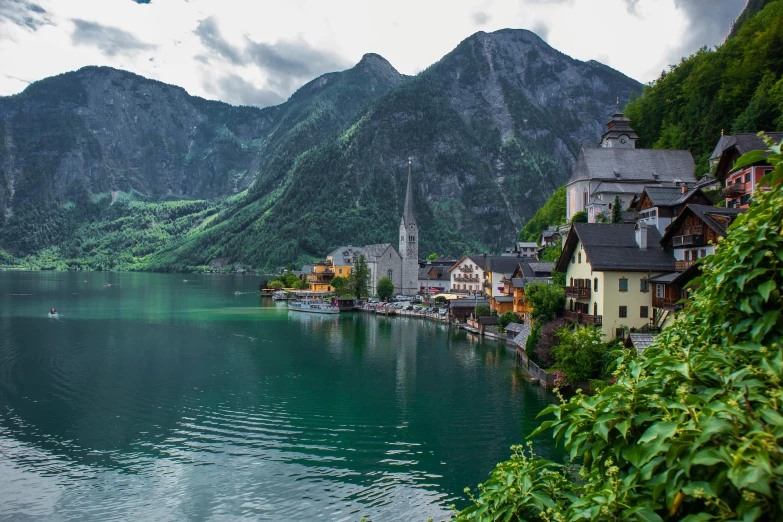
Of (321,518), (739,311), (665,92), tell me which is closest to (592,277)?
(321,518)

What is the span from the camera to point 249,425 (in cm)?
3198

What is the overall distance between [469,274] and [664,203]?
57195mm

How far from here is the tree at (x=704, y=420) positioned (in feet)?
14.3

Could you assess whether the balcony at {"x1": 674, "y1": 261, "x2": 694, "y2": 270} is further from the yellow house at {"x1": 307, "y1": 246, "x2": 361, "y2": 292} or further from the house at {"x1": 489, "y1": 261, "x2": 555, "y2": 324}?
the yellow house at {"x1": 307, "y1": 246, "x2": 361, "y2": 292}

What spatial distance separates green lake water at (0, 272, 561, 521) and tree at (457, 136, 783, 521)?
17.1 meters

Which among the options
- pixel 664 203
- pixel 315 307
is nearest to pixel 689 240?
pixel 664 203

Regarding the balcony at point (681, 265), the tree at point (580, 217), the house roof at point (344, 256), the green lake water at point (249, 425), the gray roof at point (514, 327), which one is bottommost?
the green lake water at point (249, 425)

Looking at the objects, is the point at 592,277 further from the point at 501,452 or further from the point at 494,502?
the point at 494,502

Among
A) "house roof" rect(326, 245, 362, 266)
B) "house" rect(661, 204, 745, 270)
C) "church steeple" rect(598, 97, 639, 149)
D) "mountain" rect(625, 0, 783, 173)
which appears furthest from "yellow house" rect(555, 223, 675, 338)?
"house roof" rect(326, 245, 362, 266)

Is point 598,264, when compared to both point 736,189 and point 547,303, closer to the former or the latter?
point 547,303

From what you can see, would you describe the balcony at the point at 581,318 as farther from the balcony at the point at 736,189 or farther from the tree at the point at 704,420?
the tree at the point at 704,420

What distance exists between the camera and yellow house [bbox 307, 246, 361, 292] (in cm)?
13525

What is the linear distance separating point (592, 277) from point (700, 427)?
37851 mm

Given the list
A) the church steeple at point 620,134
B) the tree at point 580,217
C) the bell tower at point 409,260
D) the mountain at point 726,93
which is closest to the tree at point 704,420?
the mountain at point 726,93
